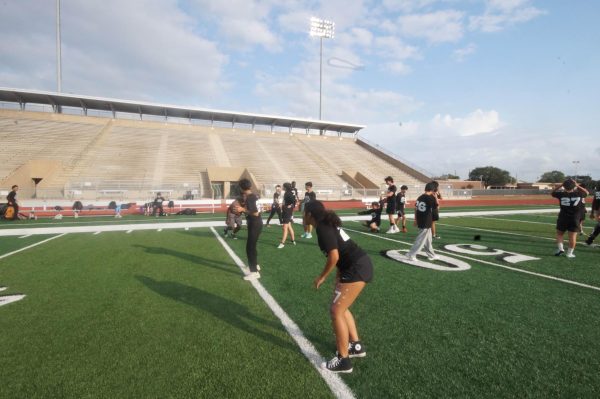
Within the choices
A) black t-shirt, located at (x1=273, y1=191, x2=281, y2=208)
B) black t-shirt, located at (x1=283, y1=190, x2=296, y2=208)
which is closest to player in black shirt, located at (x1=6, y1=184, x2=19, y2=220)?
black t-shirt, located at (x1=273, y1=191, x2=281, y2=208)

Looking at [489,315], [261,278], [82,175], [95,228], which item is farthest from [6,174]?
[489,315]

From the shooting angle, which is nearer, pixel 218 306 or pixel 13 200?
pixel 218 306

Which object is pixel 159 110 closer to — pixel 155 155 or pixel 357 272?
pixel 155 155

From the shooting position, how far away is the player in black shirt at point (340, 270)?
3.07 meters

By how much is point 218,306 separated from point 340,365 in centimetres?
234

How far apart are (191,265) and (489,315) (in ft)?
19.3

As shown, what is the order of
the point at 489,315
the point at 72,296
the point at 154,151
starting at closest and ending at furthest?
1. the point at 489,315
2. the point at 72,296
3. the point at 154,151

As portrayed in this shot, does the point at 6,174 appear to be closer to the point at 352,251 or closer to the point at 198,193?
the point at 198,193

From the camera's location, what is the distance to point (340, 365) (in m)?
3.07

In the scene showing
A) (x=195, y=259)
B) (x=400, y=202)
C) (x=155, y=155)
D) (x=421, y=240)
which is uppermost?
(x=155, y=155)

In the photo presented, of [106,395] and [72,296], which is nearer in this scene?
[106,395]

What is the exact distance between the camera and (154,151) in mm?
38062

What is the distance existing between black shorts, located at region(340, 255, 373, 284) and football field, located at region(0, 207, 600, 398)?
88 centimetres

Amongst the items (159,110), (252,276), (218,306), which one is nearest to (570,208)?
(252,276)
